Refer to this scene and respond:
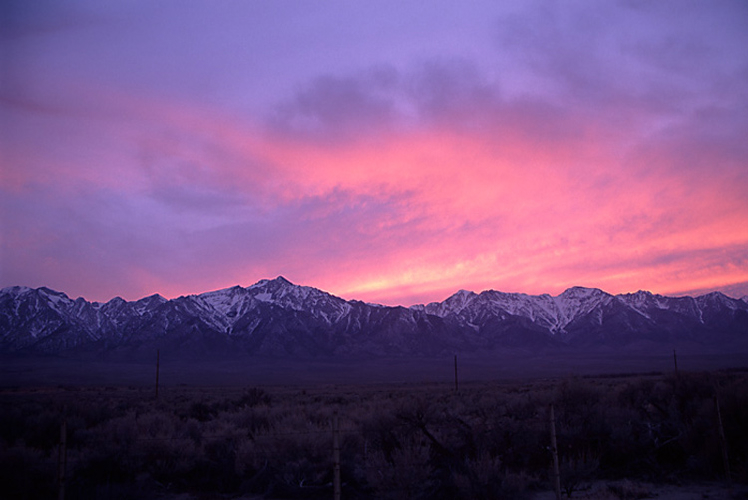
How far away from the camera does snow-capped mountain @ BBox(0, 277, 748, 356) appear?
15050 cm

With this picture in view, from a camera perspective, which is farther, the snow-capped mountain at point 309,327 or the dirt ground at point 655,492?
the snow-capped mountain at point 309,327

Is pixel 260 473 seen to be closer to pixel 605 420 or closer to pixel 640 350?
pixel 605 420

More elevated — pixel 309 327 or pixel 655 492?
pixel 309 327

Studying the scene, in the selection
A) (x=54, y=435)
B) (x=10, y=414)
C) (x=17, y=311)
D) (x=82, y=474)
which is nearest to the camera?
(x=82, y=474)

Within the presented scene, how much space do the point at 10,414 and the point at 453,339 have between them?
152846 millimetres

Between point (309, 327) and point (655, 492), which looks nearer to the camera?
point (655, 492)

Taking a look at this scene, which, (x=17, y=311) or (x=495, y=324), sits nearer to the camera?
(x=17, y=311)

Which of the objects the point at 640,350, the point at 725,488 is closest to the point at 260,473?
the point at 725,488

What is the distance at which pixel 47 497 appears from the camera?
13242 mm

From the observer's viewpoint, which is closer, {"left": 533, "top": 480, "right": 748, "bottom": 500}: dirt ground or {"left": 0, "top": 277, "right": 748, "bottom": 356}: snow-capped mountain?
{"left": 533, "top": 480, "right": 748, "bottom": 500}: dirt ground

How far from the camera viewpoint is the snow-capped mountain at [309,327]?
15050 centimetres

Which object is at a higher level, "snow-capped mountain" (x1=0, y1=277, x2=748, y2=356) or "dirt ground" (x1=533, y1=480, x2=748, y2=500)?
"snow-capped mountain" (x1=0, y1=277, x2=748, y2=356)

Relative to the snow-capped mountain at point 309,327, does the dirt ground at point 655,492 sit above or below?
below

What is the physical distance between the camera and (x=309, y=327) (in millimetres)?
168375
